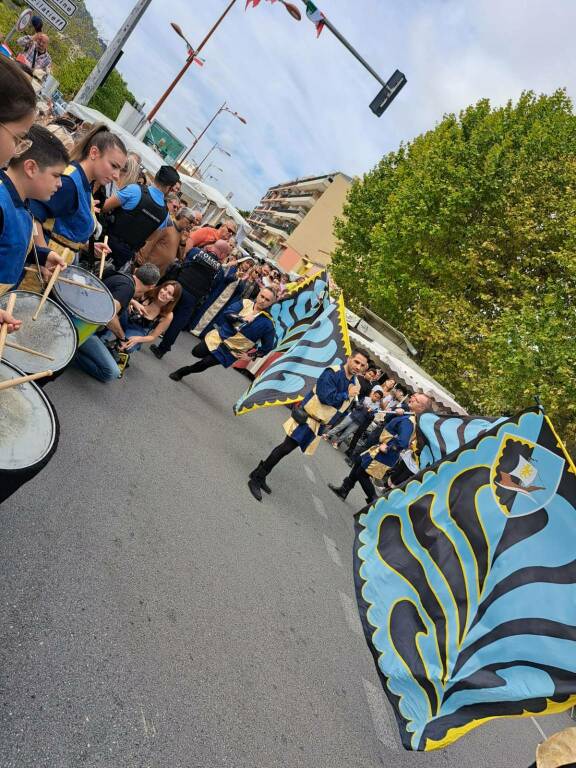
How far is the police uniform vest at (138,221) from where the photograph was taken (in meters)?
5.25

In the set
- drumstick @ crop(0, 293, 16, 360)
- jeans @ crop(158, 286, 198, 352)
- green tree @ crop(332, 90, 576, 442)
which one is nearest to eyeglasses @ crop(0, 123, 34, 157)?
drumstick @ crop(0, 293, 16, 360)

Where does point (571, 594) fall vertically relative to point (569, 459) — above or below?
below

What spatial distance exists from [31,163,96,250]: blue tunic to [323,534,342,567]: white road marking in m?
3.89

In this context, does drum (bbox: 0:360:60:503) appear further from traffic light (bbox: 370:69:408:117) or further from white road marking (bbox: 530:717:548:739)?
traffic light (bbox: 370:69:408:117)

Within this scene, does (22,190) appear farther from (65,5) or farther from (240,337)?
(65,5)

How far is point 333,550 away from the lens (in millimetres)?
5527

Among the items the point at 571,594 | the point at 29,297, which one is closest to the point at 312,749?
the point at 571,594

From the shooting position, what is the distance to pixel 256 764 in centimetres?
250

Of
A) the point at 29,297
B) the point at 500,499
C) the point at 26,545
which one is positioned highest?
the point at 500,499

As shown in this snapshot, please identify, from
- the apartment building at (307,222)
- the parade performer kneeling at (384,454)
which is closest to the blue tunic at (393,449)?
the parade performer kneeling at (384,454)

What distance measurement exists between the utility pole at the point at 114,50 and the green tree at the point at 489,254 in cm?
1064

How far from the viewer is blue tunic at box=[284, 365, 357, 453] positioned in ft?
18.0

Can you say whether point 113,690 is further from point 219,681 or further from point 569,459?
point 569,459

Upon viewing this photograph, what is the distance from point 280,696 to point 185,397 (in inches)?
164
